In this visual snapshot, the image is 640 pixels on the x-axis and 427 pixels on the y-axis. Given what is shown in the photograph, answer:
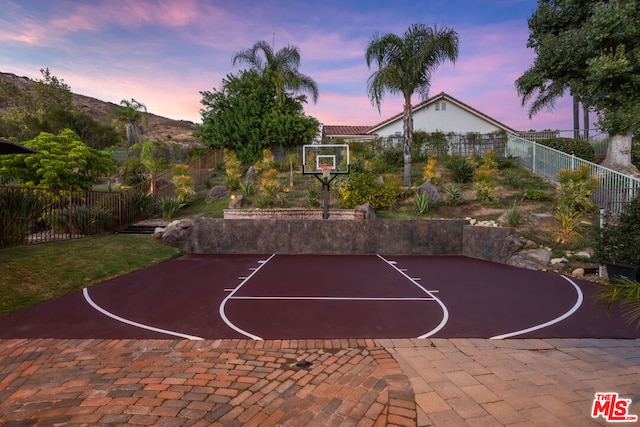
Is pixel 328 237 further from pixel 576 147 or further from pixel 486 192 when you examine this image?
pixel 576 147

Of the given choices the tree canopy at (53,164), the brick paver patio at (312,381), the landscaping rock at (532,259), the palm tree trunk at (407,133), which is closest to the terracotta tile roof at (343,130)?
the palm tree trunk at (407,133)

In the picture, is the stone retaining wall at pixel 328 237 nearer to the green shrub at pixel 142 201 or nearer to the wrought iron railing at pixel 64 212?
the wrought iron railing at pixel 64 212

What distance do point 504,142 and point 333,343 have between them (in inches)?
864

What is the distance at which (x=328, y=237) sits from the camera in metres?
11.9

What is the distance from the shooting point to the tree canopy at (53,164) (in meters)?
15.1

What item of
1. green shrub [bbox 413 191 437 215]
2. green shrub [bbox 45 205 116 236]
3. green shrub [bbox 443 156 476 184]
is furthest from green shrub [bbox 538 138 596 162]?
green shrub [bbox 45 205 116 236]

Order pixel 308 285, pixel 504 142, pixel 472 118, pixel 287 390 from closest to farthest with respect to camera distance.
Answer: pixel 287 390 < pixel 308 285 < pixel 504 142 < pixel 472 118

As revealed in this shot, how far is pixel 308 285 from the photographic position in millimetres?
7180

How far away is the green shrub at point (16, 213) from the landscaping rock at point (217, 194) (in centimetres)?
864

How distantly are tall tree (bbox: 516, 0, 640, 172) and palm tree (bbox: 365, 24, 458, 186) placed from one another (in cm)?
566

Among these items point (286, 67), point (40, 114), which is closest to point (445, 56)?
point (286, 67)

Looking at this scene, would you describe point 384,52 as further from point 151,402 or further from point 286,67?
point 151,402

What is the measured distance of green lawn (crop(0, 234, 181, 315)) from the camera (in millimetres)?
6148

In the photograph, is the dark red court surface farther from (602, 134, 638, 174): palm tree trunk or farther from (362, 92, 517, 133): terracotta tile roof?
(362, 92, 517, 133): terracotta tile roof
